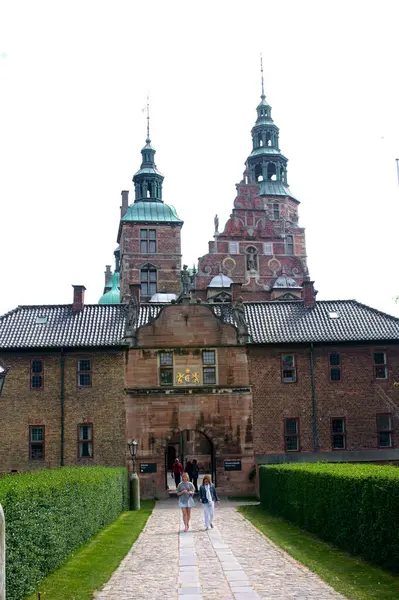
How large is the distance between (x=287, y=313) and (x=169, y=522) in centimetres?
1718

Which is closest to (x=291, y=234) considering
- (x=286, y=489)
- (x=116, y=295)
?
(x=116, y=295)

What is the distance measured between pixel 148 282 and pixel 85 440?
96.3 feet

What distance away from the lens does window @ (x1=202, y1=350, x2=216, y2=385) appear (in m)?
37.7

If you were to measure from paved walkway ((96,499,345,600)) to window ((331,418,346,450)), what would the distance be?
51.1 ft

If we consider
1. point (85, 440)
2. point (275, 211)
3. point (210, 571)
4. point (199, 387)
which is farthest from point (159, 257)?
point (210, 571)

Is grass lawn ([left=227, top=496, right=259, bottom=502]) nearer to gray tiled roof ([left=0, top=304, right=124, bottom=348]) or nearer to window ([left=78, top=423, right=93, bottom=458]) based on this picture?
window ([left=78, top=423, right=93, bottom=458])

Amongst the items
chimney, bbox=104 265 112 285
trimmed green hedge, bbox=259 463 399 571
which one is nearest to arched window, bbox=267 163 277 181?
chimney, bbox=104 265 112 285

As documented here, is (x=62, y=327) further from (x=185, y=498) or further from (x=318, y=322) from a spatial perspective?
(x=185, y=498)

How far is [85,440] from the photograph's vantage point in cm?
3666

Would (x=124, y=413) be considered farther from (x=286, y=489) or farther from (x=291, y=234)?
(x=291, y=234)

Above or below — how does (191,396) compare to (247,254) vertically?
below

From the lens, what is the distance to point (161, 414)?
37.1 m

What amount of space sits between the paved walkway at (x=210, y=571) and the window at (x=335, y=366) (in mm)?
16419

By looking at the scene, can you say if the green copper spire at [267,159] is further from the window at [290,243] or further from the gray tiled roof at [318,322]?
the gray tiled roof at [318,322]
